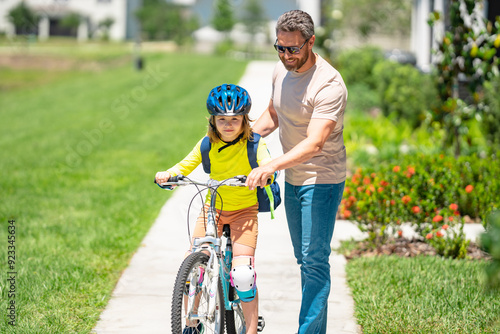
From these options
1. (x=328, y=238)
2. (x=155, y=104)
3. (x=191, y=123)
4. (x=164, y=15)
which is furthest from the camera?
(x=164, y=15)

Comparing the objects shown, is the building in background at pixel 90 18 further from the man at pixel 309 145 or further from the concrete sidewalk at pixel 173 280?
the man at pixel 309 145

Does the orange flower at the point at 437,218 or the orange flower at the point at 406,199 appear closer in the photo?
the orange flower at the point at 437,218

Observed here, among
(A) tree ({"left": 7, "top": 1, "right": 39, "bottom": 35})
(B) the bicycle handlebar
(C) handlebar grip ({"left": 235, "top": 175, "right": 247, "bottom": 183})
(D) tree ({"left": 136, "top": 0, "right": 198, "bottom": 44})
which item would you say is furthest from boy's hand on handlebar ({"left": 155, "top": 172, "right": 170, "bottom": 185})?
(A) tree ({"left": 7, "top": 1, "right": 39, "bottom": 35})

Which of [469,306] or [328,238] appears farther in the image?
[469,306]

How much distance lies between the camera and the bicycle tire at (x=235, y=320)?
4.00m

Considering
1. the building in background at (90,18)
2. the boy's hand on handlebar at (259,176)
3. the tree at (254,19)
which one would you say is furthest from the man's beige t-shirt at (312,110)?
the building in background at (90,18)

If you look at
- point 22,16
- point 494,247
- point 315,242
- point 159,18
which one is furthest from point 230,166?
point 159,18

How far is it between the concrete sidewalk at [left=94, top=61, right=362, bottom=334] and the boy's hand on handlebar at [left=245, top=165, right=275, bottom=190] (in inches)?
58.7

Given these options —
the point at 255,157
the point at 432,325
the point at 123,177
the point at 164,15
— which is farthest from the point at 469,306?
the point at 164,15

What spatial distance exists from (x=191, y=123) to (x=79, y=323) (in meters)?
11.9

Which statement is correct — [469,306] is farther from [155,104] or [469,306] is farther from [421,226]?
[155,104]

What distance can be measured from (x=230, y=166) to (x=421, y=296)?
203 centimetres

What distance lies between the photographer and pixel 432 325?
4.45 metres

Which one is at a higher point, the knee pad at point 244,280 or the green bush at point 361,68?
the green bush at point 361,68
